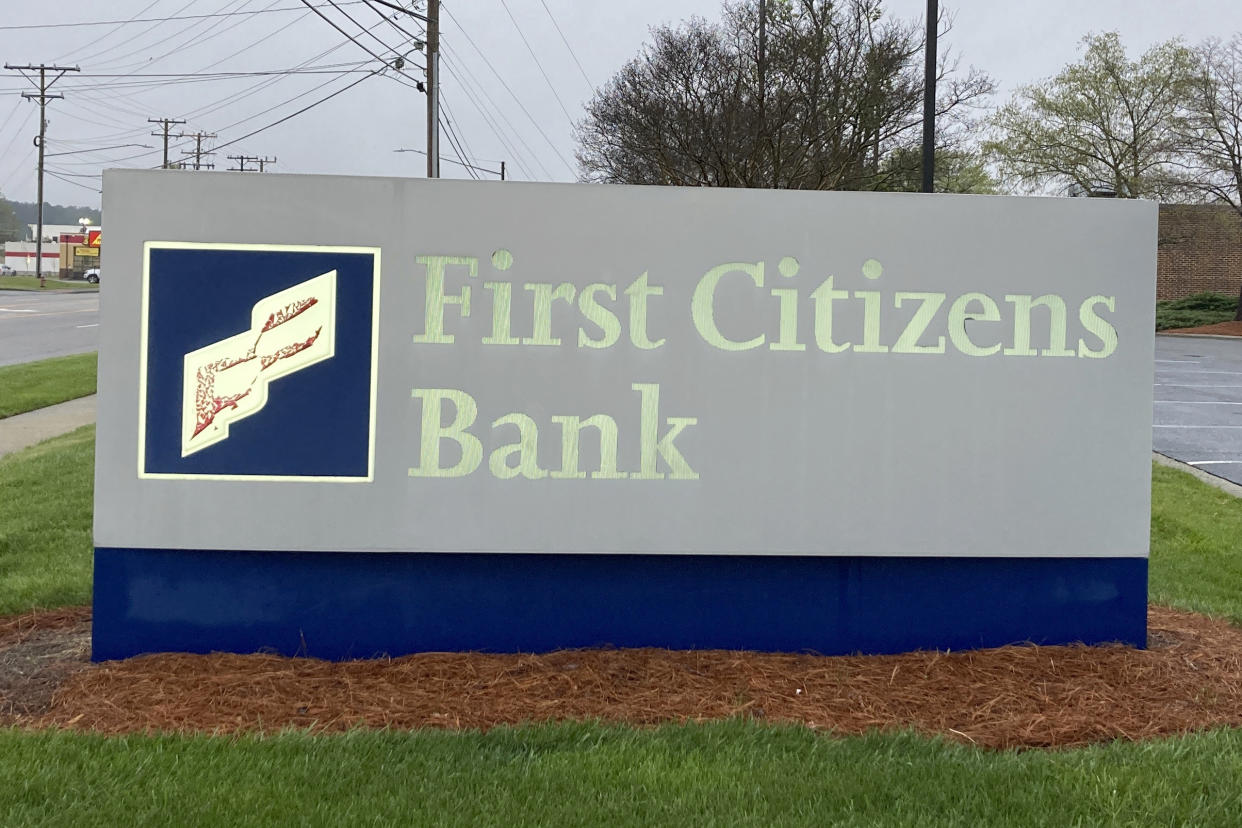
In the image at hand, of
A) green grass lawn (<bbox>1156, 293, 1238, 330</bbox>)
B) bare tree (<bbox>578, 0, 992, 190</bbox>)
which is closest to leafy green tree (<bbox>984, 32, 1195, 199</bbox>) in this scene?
green grass lawn (<bbox>1156, 293, 1238, 330</bbox>)

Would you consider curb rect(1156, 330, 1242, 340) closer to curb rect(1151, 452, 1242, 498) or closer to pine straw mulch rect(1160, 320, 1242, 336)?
pine straw mulch rect(1160, 320, 1242, 336)

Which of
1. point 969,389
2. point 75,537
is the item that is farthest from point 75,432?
point 969,389

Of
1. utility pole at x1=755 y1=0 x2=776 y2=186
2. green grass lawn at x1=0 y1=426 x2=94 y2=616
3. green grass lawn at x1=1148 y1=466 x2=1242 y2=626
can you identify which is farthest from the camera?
utility pole at x1=755 y1=0 x2=776 y2=186

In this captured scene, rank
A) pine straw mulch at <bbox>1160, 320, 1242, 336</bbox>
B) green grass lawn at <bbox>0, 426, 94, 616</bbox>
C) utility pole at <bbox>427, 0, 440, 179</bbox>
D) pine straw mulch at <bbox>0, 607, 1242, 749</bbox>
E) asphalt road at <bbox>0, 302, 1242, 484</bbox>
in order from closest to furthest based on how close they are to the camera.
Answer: pine straw mulch at <bbox>0, 607, 1242, 749</bbox> < green grass lawn at <bbox>0, 426, 94, 616</bbox> < asphalt road at <bbox>0, 302, 1242, 484</bbox> < utility pole at <bbox>427, 0, 440, 179</bbox> < pine straw mulch at <bbox>1160, 320, 1242, 336</bbox>

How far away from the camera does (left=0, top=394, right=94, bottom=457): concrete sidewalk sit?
522 inches

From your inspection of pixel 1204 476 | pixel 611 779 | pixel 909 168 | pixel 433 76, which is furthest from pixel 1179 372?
pixel 611 779

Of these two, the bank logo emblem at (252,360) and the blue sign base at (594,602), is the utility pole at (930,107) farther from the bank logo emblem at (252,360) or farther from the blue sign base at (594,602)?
the bank logo emblem at (252,360)

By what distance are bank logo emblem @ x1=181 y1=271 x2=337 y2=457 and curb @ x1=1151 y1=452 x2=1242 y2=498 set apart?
8.87 metres

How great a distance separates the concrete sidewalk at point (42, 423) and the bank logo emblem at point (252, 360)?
8349 millimetres

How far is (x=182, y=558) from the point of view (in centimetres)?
523

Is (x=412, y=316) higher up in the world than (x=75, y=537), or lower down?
higher up

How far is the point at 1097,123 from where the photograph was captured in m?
43.0

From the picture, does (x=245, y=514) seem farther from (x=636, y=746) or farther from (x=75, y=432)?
(x=75, y=432)

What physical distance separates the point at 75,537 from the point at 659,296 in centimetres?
492
